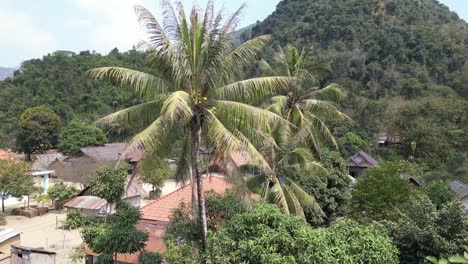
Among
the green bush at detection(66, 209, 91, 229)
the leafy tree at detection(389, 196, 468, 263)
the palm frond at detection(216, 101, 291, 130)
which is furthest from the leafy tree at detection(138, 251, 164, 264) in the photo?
the green bush at detection(66, 209, 91, 229)

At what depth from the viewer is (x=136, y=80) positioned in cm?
979

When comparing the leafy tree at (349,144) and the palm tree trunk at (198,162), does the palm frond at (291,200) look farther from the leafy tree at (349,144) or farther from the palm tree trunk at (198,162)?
the leafy tree at (349,144)

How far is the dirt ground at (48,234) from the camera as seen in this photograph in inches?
772

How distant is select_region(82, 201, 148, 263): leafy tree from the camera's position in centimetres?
1157

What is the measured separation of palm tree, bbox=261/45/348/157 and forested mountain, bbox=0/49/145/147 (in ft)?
140

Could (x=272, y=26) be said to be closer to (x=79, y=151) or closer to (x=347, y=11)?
(x=347, y=11)

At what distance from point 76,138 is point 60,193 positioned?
18.3 meters

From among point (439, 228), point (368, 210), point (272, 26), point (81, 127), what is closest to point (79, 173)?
point (81, 127)

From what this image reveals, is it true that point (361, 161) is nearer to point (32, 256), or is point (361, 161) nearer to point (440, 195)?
point (440, 195)

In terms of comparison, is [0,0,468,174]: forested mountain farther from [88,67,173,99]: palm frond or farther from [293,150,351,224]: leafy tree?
[88,67,173,99]: palm frond

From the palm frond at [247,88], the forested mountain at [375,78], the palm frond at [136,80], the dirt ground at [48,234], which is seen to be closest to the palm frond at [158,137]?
the palm frond at [136,80]

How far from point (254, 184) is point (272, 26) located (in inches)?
3431

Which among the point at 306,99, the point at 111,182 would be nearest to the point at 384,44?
the point at 306,99

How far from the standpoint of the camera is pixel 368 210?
16625 millimetres
